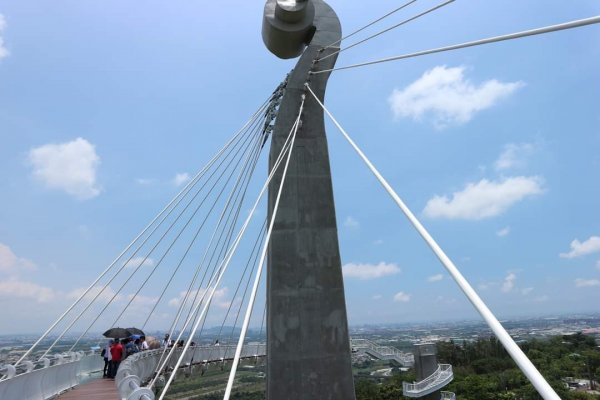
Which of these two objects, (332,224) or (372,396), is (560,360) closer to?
(372,396)

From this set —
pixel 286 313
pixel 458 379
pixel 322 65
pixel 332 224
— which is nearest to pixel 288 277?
pixel 286 313

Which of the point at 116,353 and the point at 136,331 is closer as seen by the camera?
the point at 116,353

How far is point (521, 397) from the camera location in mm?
36312

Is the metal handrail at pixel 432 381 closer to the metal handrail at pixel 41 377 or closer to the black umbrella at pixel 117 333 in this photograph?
the black umbrella at pixel 117 333

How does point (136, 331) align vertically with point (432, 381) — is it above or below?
above

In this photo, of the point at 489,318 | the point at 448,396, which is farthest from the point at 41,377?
the point at 448,396

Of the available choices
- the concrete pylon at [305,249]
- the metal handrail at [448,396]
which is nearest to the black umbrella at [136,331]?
the concrete pylon at [305,249]

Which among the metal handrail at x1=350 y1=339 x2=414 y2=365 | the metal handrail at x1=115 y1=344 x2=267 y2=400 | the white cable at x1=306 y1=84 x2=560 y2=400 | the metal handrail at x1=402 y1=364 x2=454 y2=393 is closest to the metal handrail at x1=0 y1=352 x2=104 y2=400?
the metal handrail at x1=115 y1=344 x2=267 y2=400

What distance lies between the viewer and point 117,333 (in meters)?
12.3

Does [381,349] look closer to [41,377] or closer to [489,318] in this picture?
[41,377]

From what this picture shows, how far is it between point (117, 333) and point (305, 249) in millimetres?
7800

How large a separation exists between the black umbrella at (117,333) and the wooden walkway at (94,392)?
2.48m

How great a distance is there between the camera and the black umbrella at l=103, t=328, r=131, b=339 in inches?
477

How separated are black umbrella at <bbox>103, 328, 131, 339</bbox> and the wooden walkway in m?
2.48
